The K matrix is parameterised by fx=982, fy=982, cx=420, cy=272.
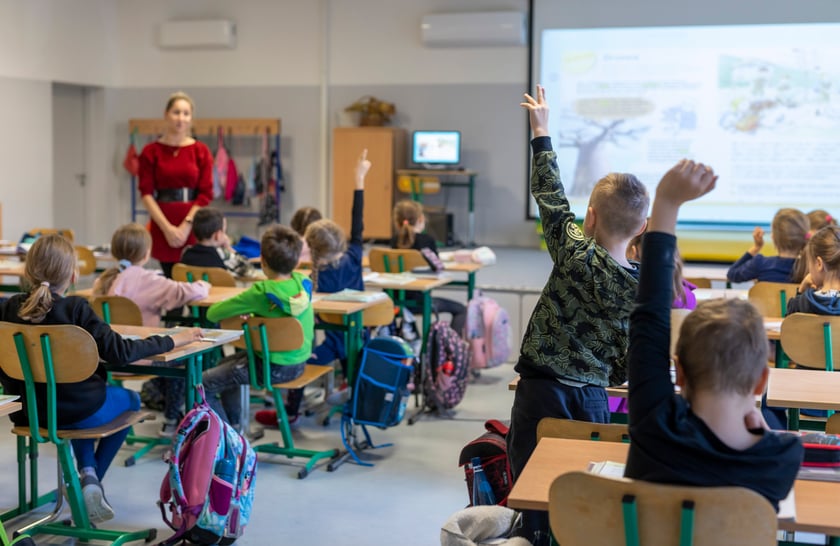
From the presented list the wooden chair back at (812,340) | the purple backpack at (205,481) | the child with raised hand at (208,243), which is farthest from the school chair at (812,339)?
the child with raised hand at (208,243)

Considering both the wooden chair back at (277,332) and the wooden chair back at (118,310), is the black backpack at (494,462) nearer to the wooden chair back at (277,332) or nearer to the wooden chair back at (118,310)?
the wooden chair back at (277,332)

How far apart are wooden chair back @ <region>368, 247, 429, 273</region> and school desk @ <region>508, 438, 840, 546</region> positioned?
11.8 feet

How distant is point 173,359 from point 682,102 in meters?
7.53

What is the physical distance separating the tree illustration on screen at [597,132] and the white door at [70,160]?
5.40 m

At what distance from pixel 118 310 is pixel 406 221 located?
2.13 meters

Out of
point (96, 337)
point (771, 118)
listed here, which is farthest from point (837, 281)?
point (771, 118)

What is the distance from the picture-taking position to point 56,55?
33.0ft

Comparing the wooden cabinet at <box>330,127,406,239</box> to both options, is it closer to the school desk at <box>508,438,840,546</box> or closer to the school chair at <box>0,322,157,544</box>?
the school chair at <box>0,322,157,544</box>

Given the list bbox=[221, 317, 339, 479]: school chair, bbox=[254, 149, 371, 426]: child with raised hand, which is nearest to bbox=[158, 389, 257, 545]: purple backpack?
bbox=[221, 317, 339, 479]: school chair

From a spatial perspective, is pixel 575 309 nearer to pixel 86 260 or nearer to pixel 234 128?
pixel 86 260

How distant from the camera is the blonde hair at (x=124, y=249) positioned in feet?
14.0

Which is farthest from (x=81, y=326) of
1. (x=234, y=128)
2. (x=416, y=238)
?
(x=234, y=128)

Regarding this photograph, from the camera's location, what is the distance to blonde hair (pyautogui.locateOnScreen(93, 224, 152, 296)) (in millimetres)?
4273

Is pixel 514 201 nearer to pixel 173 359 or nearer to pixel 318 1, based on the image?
pixel 318 1
